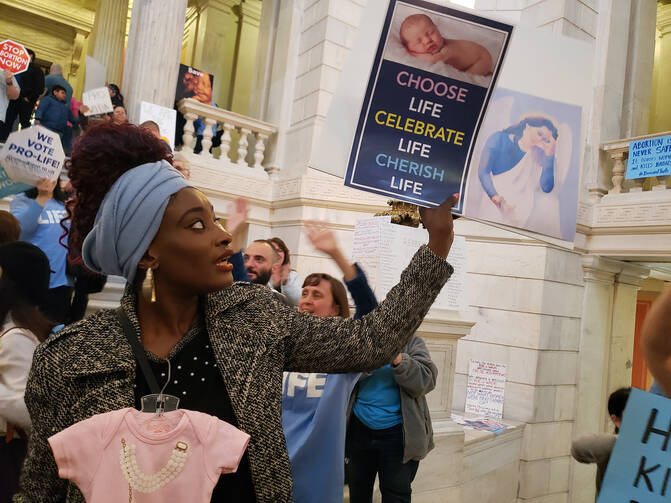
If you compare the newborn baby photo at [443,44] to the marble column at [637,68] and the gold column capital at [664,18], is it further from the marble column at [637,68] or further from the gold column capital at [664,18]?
the gold column capital at [664,18]

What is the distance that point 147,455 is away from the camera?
104 cm

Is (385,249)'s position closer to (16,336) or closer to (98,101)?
(16,336)

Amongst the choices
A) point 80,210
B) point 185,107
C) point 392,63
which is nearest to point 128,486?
point 80,210

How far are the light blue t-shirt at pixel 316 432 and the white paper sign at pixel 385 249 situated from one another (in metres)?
1.37

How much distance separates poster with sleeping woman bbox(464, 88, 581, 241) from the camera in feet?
4.63

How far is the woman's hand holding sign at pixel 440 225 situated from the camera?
120 cm

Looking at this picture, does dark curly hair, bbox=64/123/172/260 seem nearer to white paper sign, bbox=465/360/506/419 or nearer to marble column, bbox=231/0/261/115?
white paper sign, bbox=465/360/506/419

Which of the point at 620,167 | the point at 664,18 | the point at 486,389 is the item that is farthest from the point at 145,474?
the point at 664,18

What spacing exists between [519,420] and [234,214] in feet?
20.9

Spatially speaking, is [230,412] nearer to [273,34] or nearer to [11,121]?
[11,121]

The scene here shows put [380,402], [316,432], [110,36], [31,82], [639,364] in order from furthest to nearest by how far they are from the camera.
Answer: [110,36] < [639,364] < [31,82] < [380,402] < [316,432]

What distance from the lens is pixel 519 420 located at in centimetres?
727

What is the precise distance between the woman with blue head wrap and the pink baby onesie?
40 millimetres

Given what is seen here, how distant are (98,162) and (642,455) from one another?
4.78 feet
